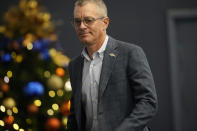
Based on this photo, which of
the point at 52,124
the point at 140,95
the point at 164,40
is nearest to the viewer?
the point at 140,95

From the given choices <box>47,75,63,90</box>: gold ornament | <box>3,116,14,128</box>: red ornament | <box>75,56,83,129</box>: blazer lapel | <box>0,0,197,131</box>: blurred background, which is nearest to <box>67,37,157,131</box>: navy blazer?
<box>75,56,83,129</box>: blazer lapel

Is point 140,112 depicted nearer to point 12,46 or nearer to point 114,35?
point 12,46

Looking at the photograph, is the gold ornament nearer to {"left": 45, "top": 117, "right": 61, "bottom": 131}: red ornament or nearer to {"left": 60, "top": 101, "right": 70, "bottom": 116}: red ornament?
{"left": 60, "top": 101, "right": 70, "bottom": 116}: red ornament

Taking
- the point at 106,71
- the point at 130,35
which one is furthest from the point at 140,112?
the point at 130,35

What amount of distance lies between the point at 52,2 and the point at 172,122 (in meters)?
1.98

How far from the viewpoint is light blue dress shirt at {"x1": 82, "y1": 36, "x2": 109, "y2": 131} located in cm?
151

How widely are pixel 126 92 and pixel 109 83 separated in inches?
3.1

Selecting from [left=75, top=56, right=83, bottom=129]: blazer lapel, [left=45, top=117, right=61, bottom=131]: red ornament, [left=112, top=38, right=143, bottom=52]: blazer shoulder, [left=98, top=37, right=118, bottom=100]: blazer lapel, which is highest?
[left=112, top=38, right=143, bottom=52]: blazer shoulder

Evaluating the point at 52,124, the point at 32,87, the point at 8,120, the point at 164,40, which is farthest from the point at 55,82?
the point at 164,40

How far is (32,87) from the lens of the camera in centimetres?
260

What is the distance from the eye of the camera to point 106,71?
1.50 metres

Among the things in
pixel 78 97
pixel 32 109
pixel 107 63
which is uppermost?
pixel 107 63

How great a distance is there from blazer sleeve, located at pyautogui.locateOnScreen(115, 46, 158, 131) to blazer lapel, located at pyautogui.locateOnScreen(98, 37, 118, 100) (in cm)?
8

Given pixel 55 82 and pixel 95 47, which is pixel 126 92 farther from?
pixel 55 82
